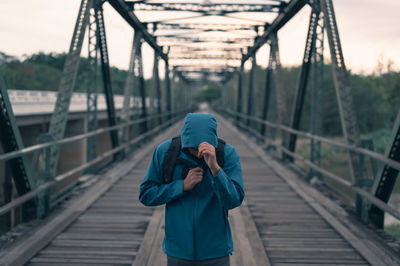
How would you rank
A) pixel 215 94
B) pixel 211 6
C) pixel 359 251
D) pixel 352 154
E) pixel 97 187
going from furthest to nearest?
pixel 215 94 < pixel 211 6 < pixel 97 187 < pixel 352 154 < pixel 359 251

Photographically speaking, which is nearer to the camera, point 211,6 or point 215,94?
point 211,6

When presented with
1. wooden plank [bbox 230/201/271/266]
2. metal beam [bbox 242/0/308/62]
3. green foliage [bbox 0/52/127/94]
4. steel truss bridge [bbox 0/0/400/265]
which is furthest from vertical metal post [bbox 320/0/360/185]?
green foliage [bbox 0/52/127/94]

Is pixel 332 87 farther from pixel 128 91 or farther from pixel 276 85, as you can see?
pixel 128 91

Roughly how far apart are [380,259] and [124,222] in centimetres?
309

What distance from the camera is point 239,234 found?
16.0 feet

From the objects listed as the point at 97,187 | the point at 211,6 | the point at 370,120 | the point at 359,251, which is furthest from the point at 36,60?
the point at 359,251

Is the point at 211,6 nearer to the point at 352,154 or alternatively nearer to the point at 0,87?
the point at 352,154

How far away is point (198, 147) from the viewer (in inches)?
75.4

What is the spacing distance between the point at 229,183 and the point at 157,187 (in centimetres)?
43

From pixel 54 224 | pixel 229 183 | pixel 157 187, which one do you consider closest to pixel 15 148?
pixel 54 224

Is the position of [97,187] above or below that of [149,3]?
below

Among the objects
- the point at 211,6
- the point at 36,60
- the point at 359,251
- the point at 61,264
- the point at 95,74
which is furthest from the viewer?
the point at 36,60

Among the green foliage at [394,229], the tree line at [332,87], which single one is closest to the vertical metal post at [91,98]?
the green foliage at [394,229]

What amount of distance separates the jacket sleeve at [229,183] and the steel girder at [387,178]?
3022 millimetres
